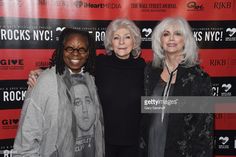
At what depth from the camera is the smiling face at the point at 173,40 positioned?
1842mm

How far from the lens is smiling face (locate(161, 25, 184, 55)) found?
72.5 inches

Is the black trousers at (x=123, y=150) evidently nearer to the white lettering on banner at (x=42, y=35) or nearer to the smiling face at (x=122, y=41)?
the smiling face at (x=122, y=41)

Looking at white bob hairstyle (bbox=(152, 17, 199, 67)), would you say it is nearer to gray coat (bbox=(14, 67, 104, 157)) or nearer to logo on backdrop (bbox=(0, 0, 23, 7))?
gray coat (bbox=(14, 67, 104, 157))

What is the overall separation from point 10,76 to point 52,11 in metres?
0.69

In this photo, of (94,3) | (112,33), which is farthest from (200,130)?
(94,3)

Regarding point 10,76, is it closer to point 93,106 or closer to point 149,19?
point 93,106

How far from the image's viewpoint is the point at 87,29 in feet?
8.81

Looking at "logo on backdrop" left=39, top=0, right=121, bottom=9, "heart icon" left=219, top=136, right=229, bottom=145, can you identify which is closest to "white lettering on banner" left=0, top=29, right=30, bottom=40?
"logo on backdrop" left=39, top=0, right=121, bottom=9

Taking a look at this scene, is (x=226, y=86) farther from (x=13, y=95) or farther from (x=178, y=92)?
(x=13, y=95)

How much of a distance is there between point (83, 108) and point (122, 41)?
1.98ft

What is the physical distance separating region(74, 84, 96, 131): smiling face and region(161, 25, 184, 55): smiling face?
1.90 feet

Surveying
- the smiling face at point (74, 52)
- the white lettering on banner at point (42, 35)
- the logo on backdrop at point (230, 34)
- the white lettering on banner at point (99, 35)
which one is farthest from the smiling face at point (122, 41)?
the logo on backdrop at point (230, 34)

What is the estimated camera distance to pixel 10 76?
103 inches

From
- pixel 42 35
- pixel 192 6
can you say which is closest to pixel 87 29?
pixel 42 35
